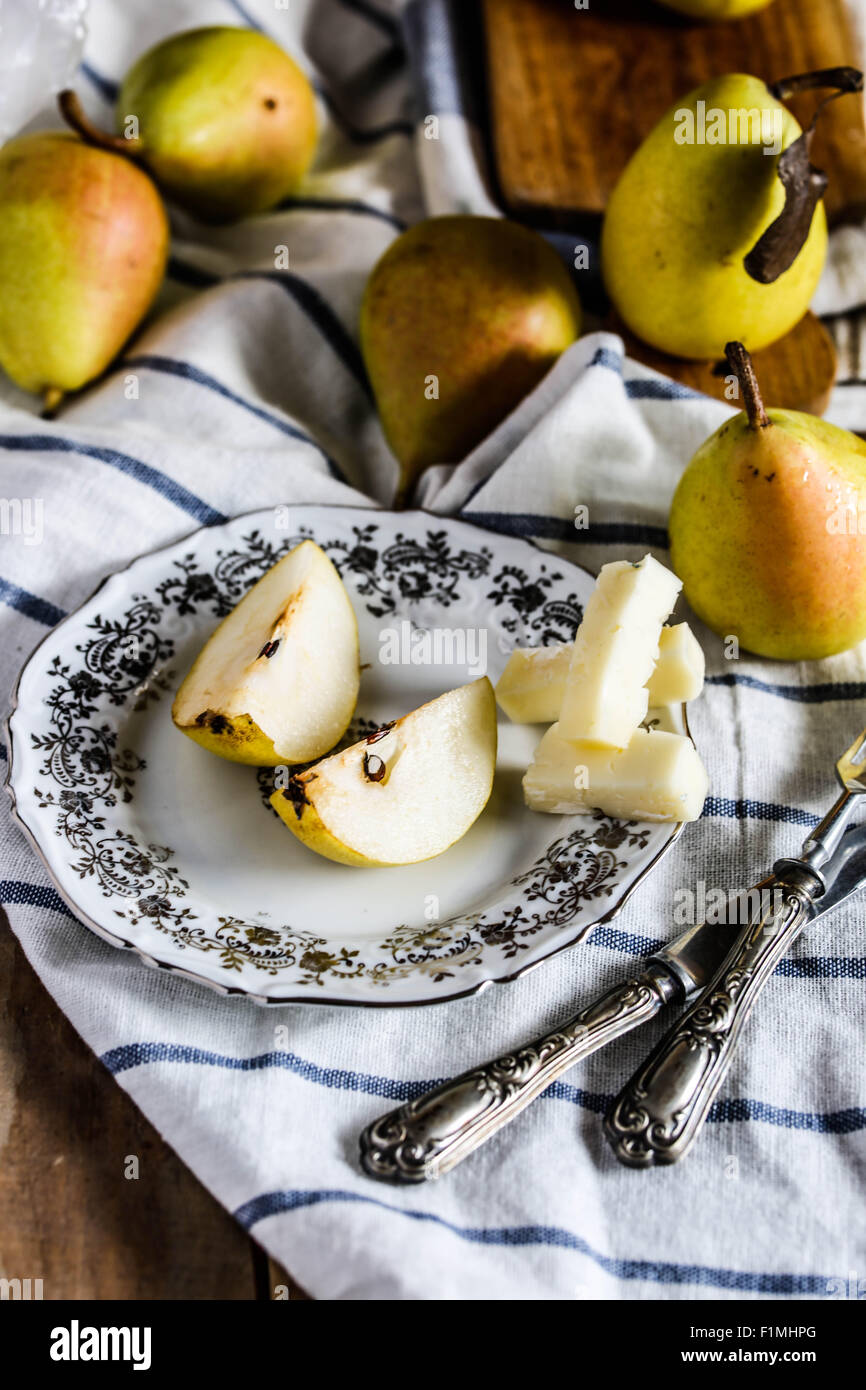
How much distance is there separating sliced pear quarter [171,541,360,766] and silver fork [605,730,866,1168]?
307 millimetres

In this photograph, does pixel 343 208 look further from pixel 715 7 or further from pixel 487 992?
pixel 487 992

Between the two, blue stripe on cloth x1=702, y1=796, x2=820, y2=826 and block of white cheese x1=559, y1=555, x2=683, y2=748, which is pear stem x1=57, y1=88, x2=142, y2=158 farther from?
blue stripe on cloth x1=702, y1=796, x2=820, y2=826

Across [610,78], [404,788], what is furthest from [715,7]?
[404,788]

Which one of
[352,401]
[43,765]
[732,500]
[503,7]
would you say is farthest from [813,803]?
[503,7]

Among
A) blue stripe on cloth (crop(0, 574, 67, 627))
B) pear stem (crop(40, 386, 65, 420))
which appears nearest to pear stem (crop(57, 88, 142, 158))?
pear stem (crop(40, 386, 65, 420))

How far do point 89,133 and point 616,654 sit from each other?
79cm

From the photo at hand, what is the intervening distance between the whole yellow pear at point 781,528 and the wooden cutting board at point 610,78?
0.50 meters

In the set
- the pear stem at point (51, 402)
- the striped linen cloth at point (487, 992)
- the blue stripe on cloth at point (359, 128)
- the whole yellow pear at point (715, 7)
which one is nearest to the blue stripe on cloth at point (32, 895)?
the striped linen cloth at point (487, 992)

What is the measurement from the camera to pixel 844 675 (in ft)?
3.01

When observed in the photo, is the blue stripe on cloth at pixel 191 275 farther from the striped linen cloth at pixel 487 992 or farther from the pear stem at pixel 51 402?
the pear stem at pixel 51 402

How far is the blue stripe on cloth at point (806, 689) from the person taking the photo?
908 mm

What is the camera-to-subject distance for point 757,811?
82 cm

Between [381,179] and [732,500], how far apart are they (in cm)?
73
